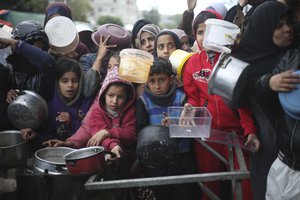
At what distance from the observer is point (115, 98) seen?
270 cm

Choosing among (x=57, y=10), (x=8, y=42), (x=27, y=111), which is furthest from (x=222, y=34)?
(x=57, y=10)

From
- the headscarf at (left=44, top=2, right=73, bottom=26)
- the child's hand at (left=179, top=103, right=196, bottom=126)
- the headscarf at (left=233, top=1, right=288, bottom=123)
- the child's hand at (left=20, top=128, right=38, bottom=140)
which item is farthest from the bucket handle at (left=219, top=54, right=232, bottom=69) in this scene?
→ the headscarf at (left=44, top=2, right=73, bottom=26)

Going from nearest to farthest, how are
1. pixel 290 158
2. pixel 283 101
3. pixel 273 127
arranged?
pixel 283 101
pixel 290 158
pixel 273 127

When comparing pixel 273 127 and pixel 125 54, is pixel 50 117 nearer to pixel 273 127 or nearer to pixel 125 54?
pixel 125 54

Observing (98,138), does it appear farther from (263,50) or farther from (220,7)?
(220,7)

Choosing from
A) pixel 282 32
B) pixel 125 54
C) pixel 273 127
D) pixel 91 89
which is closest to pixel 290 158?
pixel 273 127

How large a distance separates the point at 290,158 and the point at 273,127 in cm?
28

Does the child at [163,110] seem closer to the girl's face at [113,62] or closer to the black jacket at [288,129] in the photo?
the girl's face at [113,62]

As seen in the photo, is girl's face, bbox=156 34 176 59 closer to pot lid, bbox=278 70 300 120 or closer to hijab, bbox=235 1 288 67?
hijab, bbox=235 1 288 67

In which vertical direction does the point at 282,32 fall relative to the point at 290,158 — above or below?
above

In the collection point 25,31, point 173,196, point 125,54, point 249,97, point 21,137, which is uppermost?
point 25,31

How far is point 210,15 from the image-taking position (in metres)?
3.03

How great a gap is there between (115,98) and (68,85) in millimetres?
558

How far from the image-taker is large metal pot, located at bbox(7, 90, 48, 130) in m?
2.70
